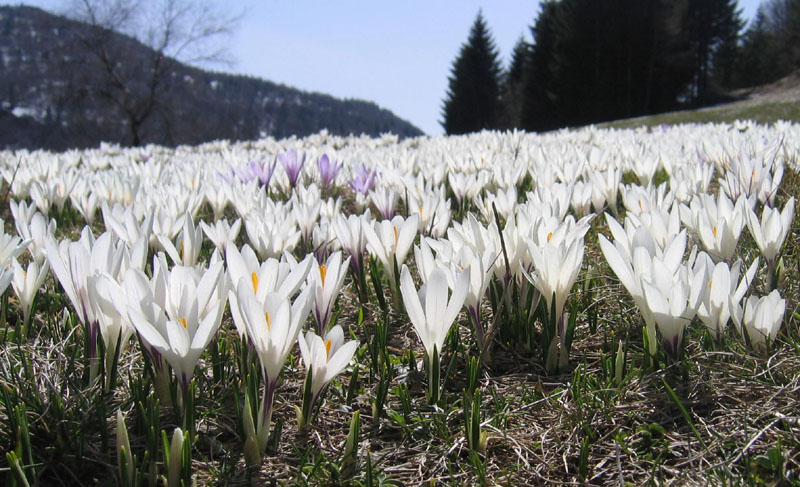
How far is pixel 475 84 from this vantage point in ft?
146

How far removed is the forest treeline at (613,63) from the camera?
3634 cm

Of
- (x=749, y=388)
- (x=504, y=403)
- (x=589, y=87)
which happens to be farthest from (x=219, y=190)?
(x=589, y=87)

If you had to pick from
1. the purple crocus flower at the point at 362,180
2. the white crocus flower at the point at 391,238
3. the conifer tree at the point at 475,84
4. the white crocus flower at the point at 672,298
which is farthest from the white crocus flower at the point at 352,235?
the conifer tree at the point at 475,84

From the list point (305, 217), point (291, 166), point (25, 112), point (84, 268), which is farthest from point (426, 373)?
point (25, 112)

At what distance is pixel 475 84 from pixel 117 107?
26511 mm

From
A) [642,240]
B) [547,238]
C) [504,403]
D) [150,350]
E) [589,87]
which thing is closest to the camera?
[150,350]

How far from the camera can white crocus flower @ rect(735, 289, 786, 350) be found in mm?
1169

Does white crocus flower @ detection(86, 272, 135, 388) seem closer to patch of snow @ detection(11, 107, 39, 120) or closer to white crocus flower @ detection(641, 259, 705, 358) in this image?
white crocus flower @ detection(641, 259, 705, 358)

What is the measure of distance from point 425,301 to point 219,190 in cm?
193

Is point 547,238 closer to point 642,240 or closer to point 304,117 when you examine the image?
point 642,240

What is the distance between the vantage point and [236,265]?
1160mm

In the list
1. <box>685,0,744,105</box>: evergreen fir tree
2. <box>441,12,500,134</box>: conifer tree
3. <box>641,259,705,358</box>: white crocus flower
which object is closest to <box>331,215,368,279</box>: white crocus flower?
<box>641,259,705,358</box>: white crocus flower

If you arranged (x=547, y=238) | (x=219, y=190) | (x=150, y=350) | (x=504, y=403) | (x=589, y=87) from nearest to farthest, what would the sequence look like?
(x=150, y=350), (x=504, y=403), (x=547, y=238), (x=219, y=190), (x=589, y=87)

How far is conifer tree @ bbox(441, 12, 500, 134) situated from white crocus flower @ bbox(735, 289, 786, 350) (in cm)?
4399
